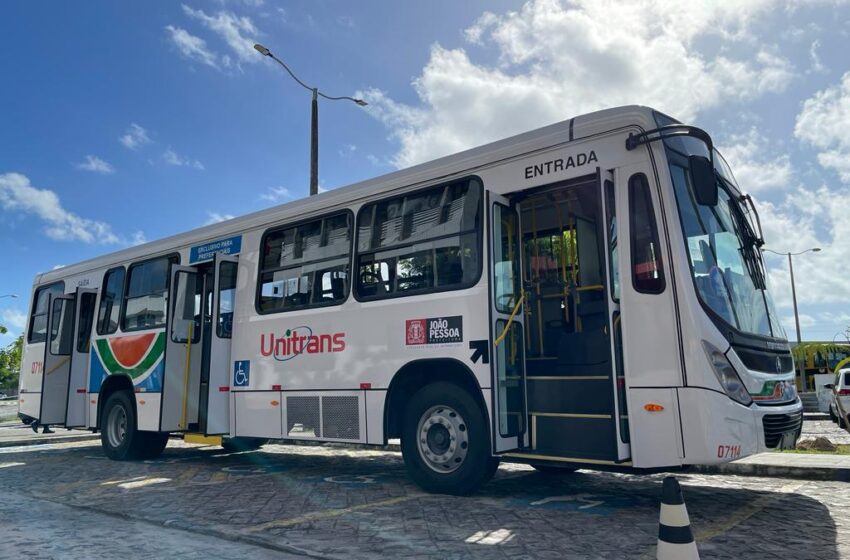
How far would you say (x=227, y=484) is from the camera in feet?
26.8

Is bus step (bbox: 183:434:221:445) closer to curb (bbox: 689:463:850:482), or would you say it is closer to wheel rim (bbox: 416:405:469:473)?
wheel rim (bbox: 416:405:469:473)

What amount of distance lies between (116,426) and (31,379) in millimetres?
3118

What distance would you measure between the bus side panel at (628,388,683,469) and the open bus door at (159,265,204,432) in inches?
262

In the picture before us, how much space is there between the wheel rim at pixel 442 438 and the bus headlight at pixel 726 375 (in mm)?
2358

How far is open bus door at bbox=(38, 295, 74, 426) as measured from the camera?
11.8 m

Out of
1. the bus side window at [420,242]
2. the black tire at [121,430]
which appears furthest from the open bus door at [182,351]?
the bus side window at [420,242]

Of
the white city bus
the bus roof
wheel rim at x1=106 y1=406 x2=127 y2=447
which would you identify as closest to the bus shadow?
the white city bus

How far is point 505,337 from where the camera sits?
6395mm

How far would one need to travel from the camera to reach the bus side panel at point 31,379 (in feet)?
40.2

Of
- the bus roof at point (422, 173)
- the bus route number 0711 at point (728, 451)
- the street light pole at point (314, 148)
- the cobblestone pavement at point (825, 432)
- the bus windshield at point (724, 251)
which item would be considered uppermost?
the street light pole at point (314, 148)

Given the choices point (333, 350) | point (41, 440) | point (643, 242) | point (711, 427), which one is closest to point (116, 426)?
point (333, 350)

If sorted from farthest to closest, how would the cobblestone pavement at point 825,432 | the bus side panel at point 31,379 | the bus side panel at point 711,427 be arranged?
the cobblestone pavement at point 825,432 → the bus side panel at point 31,379 → the bus side panel at point 711,427

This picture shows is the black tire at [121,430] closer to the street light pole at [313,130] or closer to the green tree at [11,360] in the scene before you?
the street light pole at [313,130]

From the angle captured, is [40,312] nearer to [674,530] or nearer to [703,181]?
[703,181]
